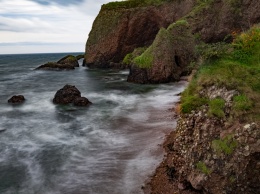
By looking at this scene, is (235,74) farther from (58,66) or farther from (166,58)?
(58,66)

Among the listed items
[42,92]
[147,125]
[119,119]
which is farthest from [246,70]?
[42,92]

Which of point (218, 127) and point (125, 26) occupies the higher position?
point (125, 26)

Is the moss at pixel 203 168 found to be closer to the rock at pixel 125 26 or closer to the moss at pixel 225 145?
the moss at pixel 225 145

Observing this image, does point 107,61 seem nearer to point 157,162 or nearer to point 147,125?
point 147,125

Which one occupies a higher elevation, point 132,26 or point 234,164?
point 132,26

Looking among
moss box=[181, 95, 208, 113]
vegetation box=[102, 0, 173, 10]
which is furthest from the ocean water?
vegetation box=[102, 0, 173, 10]

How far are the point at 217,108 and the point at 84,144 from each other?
339 inches

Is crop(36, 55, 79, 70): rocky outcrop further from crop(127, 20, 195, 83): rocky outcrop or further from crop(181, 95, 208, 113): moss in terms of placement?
crop(181, 95, 208, 113): moss

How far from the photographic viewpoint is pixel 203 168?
9102 mm

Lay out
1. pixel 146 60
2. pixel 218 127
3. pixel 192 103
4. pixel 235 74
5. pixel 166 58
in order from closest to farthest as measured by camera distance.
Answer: pixel 218 127, pixel 235 74, pixel 192 103, pixel 166 58, pixel 146 60

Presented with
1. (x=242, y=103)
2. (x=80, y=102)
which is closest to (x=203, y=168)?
(x=242, y=103)

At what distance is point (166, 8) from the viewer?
55875 millimetres

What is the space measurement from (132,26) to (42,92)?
28638 mm

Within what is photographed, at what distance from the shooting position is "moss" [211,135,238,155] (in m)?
8.52
